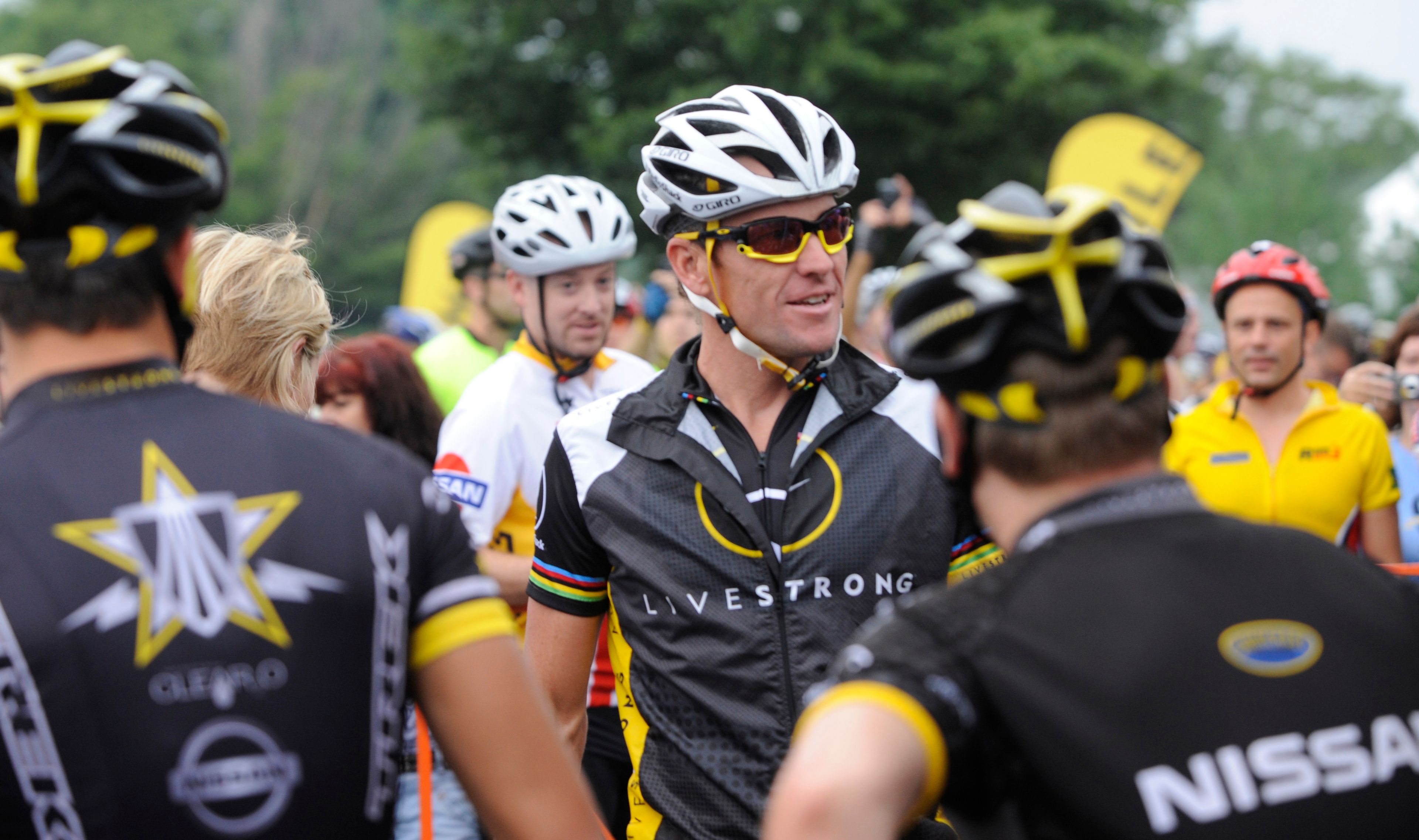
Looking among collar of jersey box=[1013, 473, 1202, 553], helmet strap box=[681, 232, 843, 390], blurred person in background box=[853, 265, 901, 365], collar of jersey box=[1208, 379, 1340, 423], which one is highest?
helmet strap box=[681, 232, 843, 390]

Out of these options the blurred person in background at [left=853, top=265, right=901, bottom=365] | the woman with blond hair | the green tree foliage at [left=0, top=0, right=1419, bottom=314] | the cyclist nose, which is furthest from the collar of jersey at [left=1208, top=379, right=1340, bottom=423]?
the green tree foliage at [left=0, top=0, right=1419, bottom=314]

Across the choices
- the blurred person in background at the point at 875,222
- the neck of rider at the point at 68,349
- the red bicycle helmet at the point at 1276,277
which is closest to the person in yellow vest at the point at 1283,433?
the red bicycle helmet at the point at 1276,277

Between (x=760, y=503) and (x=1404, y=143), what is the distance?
262 ft

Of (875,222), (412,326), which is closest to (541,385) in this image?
(875,222)

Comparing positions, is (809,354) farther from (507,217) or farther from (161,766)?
(507,217)

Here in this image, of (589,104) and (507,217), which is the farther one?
(589,104)

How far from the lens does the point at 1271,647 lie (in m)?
1.75

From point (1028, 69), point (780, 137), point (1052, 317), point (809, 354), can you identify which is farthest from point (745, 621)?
point (1028, 69)

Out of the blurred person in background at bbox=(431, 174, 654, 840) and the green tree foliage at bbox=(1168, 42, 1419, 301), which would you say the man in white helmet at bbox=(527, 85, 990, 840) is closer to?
the blurred person in background at bbox=(431, 174, 654, 840)

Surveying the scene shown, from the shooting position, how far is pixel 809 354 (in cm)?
346

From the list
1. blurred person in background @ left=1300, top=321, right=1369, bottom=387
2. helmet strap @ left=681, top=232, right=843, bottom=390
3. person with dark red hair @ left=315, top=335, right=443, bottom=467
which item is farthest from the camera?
blurred person in background @ left=1300, top=321, right=1369, bottom=387

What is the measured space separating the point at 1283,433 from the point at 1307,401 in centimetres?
23

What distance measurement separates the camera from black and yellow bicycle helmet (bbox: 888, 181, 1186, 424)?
1872 mm

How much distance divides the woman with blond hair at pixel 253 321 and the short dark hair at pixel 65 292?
142 centimetres
